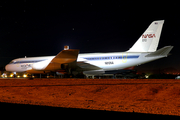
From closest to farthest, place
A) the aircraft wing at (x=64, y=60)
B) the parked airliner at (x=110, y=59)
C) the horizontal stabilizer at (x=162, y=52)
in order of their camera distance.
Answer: the horizontal stabilizer at (x=162, y=52), the aircraft wing at (x=64, y=60), the parked airliner at (x=110, y=59)

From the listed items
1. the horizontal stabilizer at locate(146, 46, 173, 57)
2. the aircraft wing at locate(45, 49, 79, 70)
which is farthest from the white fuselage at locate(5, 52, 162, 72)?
the aircraft wing at locate(45, 49, 79, 70)

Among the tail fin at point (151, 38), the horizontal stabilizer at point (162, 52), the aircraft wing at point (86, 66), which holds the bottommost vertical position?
the aircraft wing at point (86, 66)

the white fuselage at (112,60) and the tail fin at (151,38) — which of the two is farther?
the tail fin at (151,38)

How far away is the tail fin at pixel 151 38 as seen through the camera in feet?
69.1

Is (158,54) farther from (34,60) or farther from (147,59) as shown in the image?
(34,60)

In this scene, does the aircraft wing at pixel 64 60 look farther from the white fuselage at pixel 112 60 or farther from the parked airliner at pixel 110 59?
the white fuselage at pixel 112 60

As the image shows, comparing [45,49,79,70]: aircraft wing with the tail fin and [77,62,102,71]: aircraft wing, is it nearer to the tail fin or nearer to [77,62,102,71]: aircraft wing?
[77,62,102,71]: aircraft wing

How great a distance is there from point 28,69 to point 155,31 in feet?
56.6

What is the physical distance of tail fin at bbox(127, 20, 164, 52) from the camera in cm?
2106

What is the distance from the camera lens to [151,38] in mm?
21219

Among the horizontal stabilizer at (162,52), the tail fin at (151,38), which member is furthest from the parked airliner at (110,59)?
the horizontal stabilizer at (162,52)

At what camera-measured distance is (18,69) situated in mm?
25797

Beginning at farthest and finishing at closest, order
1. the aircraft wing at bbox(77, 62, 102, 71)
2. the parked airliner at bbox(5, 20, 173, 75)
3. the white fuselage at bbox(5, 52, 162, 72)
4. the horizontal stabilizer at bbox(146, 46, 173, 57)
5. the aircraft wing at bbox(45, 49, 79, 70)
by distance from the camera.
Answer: the aircraft wing at bbox(77, 62, 102, 71) → the white fuselage at bbox(5, 52, 162, 72) → the parked airliner at bbox(5, 20, 173, 75) → the aircraft wing at bbox(45, 49, 79, 70) → the horizontal stabilizer at bbox(146, 46, 173, 57)

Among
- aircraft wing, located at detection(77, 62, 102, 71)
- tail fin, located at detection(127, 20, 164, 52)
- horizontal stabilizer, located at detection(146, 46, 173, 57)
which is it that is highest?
tail fin, located at detection(127, 20, 164, 52)
